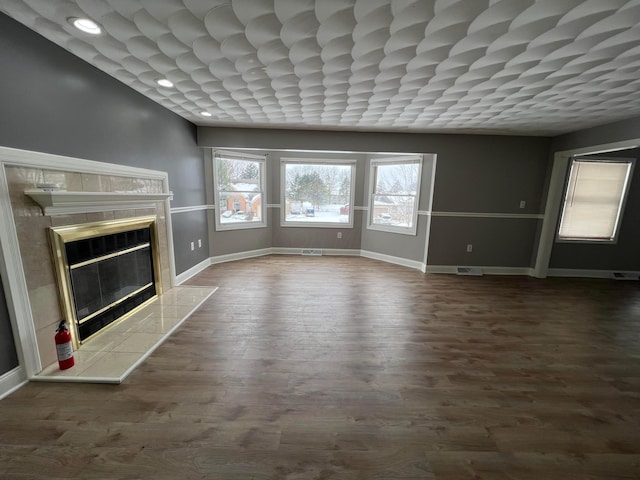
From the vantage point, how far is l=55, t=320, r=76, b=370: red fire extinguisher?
1.82 metres

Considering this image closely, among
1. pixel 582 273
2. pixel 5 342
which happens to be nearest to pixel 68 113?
pixel 5 342

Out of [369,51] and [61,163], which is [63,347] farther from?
[369,51]

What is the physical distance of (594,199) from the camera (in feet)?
13.8

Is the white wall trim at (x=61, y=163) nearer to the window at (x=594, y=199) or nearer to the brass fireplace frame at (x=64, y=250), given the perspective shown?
the brass fireplace frame at (x=64, y=250)

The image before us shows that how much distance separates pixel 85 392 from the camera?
5.52ft

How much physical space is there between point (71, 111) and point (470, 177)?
5141 mm

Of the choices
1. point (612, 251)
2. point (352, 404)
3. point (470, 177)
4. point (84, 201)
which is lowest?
point (352, 404)

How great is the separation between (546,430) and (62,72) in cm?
411

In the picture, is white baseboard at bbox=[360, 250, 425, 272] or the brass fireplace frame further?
white baseboard at bbox=[360, 250, 425, 272]

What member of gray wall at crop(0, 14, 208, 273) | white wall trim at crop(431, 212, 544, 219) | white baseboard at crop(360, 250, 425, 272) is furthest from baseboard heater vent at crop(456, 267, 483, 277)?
gray wall at crop(0, 14, 208, 273)

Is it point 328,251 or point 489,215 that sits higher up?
point 489,215

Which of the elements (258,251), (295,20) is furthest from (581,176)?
(258,251)

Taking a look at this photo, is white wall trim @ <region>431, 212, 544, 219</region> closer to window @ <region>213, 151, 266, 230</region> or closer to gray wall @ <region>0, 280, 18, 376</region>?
window @ <region>213, 151, 266, 230</region>

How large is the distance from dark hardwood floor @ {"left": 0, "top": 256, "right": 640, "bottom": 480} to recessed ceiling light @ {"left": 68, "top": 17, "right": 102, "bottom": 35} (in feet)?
7.77
